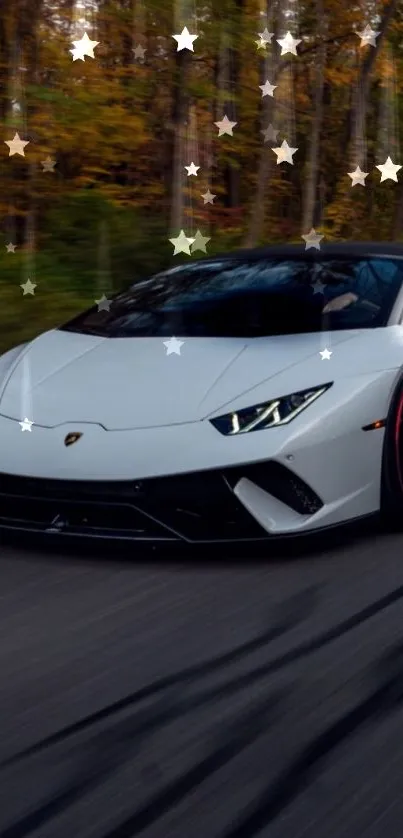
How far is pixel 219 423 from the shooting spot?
5.07 m

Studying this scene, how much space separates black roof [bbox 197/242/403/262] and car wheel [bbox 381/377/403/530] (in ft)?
3.41

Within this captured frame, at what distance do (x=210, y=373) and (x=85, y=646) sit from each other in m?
1.60

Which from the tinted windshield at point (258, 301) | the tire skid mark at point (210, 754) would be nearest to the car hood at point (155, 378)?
the tinted windshield at point (258, 301)

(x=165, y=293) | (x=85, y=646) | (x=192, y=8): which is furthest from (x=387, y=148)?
(x=85, y=646)

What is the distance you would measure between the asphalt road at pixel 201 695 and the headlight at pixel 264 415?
1.70 feet

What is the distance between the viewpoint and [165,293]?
650cm

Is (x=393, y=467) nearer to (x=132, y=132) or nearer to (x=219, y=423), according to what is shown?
(x=219, y=423)

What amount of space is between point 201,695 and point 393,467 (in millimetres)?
2081

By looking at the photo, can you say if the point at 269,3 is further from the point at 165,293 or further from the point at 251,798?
the point at 251,798

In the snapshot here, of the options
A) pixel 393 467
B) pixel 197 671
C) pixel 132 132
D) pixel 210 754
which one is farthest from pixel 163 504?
pixel 132 132

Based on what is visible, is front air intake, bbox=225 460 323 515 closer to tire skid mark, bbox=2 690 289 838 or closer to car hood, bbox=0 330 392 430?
car hood, bbox=0 330 392 430

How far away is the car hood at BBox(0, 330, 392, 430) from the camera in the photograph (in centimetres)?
519

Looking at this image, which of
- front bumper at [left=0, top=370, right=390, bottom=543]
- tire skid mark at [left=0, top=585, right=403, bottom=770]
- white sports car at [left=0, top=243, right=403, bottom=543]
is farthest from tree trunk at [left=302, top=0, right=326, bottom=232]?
tire skid mark at [left=0, top=585, right=403, bottom=770]

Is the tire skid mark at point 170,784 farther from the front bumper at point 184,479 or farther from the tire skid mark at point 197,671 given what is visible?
the front bumper at point 184,479
